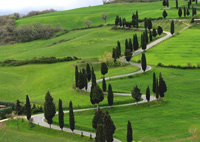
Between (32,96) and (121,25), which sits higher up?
(121,25)

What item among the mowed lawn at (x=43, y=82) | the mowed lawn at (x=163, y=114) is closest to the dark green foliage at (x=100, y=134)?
the mowed lawn at (x=163, y=114)

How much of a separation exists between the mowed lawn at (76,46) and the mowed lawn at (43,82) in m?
16.8

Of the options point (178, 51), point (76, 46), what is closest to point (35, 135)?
point (178, 51)

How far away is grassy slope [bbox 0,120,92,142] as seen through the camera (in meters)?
63.4

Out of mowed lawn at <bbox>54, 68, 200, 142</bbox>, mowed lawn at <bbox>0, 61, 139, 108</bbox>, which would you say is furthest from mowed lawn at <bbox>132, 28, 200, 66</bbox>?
mowed lawn at <bbox>54, 68, 200, 142</bbox>

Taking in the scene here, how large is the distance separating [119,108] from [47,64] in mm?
64518

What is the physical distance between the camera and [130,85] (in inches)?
3765

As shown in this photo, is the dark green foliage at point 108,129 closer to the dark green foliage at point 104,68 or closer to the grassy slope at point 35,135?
the grassy slope at point 35,135

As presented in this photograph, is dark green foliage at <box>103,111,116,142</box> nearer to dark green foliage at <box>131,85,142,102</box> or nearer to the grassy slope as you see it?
the grassy slope

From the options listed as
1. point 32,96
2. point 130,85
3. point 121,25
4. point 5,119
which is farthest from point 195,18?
point 5,119

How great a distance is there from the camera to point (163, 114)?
71750 mm

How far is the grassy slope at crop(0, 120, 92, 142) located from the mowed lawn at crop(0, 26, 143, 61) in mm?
71385

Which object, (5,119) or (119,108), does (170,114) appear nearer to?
(119,108)

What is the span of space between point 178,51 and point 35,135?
264ft
